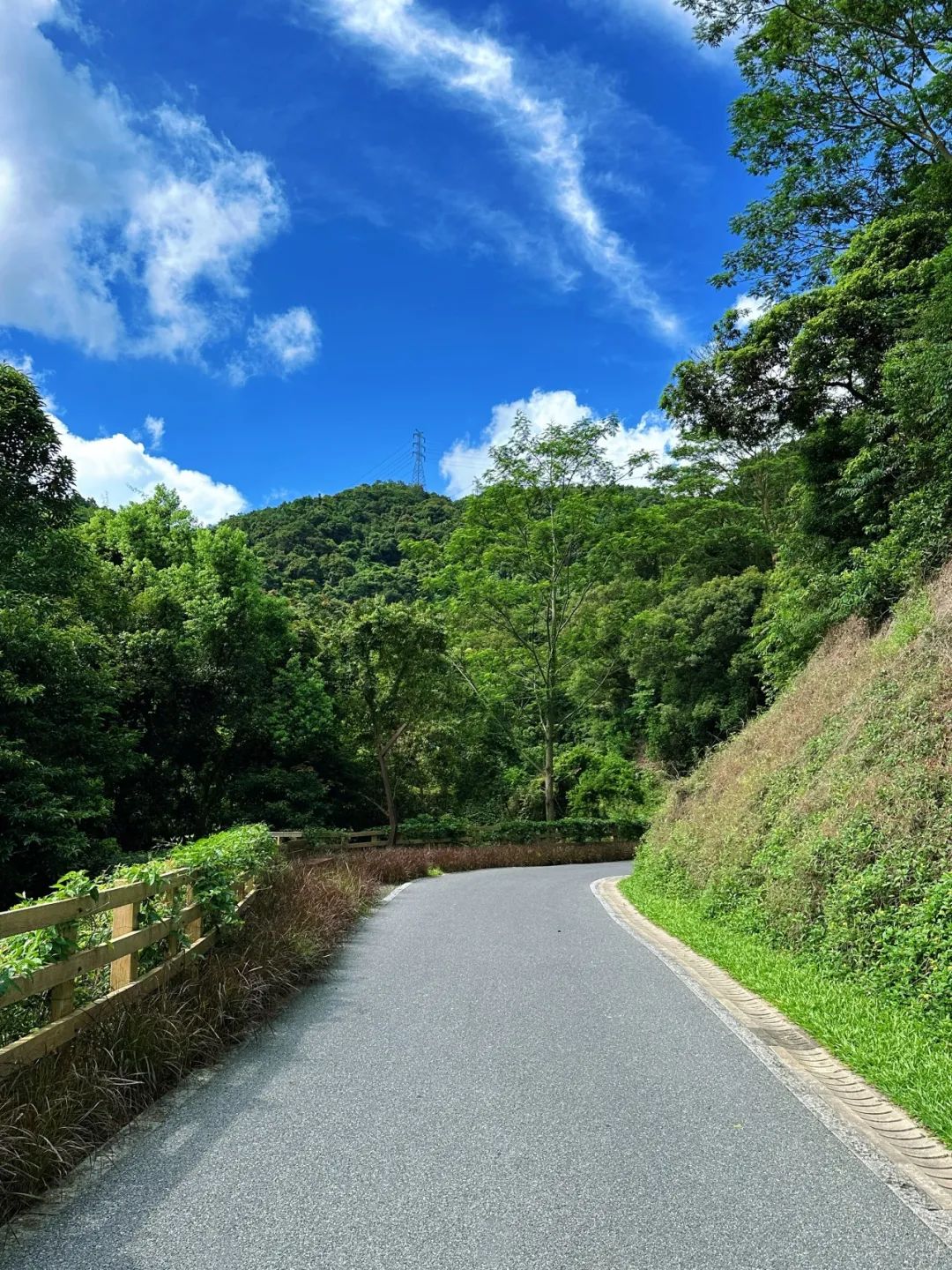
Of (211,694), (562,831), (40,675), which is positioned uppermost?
(211,694)

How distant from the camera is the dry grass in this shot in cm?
328

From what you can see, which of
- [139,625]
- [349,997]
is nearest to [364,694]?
[139,625]

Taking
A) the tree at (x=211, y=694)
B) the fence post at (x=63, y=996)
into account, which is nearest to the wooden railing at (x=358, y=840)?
the tree at (x=211, y=694)

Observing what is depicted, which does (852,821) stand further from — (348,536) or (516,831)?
(348,536)

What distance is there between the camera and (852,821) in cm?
728

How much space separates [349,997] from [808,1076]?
11.4ft

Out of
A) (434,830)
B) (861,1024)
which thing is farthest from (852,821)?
(434,830)

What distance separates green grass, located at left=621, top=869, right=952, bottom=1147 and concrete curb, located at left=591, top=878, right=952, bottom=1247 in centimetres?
8

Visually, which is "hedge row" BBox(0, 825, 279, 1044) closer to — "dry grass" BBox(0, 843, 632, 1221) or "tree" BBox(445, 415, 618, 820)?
"dry grass" BBox(0, 843, 632, 1221)

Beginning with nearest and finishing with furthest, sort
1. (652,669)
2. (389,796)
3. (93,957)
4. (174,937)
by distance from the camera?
(93,957) → (174,937) → (389,796) → (652,669)

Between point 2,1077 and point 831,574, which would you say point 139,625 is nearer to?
point 831,574

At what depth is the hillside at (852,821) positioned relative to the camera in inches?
233

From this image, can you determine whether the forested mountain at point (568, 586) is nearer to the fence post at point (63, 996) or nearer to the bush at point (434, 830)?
the bush at point (434, 830)

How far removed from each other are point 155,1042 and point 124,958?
60cm
